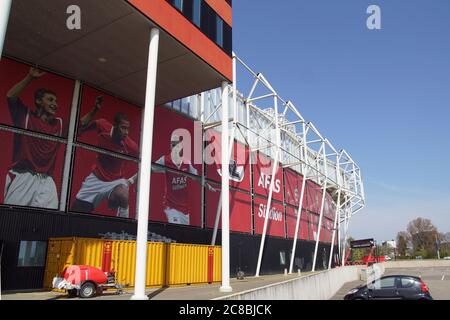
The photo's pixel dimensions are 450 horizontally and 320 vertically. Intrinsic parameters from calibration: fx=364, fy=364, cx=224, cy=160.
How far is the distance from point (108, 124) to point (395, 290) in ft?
65.0

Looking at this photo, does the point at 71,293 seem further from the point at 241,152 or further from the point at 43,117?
the point at 241,152

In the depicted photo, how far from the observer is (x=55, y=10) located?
16.9 m

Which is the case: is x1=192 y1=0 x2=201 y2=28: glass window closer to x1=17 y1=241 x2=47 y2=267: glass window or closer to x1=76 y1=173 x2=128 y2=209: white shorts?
x1=76 y1=173 x2=128 y2=209: white shorts

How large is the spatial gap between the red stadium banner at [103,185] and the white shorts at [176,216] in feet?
10.8

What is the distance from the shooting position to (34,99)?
2102 centimetres

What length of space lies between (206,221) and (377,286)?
18.7 m

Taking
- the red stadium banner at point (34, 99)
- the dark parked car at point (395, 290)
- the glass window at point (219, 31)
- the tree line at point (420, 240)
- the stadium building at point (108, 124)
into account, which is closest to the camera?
the dark parked car at point (395, 290)

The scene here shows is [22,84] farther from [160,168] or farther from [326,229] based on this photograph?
[326,229]

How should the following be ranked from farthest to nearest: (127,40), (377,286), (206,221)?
(206,221)
(127,40)
(377,286)

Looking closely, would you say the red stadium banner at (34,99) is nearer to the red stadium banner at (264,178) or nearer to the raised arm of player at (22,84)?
the raised arm of player at (22,84)

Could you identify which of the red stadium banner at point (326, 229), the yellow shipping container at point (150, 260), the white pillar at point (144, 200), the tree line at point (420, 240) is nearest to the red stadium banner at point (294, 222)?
the red stadium banner at point (326, 229)

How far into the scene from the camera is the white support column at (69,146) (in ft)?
70.7

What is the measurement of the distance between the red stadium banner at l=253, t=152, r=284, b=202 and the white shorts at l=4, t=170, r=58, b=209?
24.5 m
